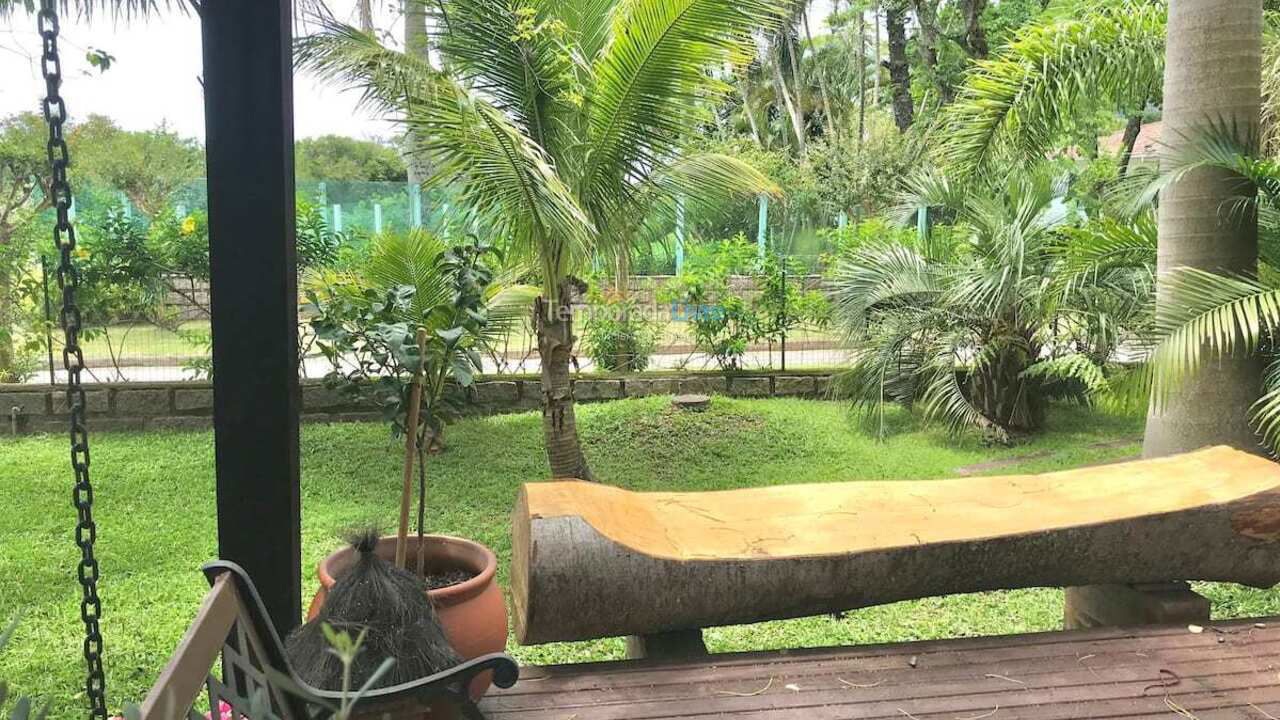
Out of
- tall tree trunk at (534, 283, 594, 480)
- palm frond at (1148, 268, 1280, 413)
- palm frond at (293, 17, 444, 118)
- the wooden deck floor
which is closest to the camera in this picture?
the wooden deck floor

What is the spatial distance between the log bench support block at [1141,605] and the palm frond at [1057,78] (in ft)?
13.1

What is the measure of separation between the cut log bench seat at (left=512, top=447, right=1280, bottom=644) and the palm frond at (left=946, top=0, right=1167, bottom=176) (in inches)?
145

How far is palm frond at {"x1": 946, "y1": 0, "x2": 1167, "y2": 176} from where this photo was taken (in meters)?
6.05

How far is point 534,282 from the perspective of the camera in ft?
23.7

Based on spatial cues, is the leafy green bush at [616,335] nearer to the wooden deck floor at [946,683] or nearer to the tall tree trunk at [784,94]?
the wooden deck floor at [946,683]

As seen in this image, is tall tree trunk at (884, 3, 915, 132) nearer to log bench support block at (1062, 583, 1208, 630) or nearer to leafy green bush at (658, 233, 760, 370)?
leafy green bush at (658, 233, 760, 370)

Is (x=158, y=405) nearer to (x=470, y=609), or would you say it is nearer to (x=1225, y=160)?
(x=470, y=609)

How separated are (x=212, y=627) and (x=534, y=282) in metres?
5.87

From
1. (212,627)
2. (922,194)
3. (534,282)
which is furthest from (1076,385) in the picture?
(212,627)

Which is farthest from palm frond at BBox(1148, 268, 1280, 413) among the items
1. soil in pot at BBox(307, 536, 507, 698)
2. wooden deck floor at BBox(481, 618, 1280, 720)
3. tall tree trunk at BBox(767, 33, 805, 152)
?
tall tree trunk at BBox(767, 33, 805, 152)

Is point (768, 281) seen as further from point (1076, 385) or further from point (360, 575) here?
point (360, 575)

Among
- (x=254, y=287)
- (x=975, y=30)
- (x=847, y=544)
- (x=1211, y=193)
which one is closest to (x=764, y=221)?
(x=975, y=30)

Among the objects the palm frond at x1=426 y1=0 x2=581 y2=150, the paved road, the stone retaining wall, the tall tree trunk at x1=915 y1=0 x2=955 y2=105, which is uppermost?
the tall tree trunk at x1=915 y1=0 x2=955 y2=105

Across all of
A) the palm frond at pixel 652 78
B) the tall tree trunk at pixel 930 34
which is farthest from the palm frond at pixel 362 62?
the tall tree trunk at pixel 930 34
